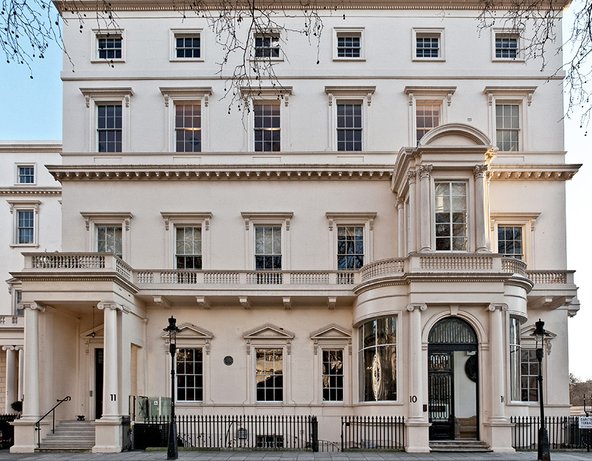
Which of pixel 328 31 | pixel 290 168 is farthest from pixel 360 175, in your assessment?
pixel 328 31

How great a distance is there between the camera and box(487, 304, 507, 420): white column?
2402cm

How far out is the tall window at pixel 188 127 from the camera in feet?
102

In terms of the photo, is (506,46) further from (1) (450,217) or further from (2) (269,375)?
(2) (269,375)

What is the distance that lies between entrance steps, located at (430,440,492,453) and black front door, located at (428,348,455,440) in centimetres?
29

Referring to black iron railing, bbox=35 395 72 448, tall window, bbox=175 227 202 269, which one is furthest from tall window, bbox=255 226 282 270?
black iron railing, bbox=35 395 72 448

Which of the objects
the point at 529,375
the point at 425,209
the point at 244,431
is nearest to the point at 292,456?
the point at 244,431

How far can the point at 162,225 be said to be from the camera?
100ft

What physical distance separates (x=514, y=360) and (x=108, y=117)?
19036 mm

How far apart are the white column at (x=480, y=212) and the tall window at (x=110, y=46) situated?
16065 mm

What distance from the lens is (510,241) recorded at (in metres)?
30.5

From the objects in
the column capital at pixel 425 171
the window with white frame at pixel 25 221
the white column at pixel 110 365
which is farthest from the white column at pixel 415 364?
the window with white frame at pixel 25 221

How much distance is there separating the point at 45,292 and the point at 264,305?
876 centimetres

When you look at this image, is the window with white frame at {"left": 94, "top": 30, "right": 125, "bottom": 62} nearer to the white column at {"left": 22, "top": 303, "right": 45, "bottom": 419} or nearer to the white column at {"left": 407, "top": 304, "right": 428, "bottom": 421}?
the white column at {"left": 22, "top": 303, "right": 45, "bottom": 419}

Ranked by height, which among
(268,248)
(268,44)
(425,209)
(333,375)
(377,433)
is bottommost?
(377,433)
